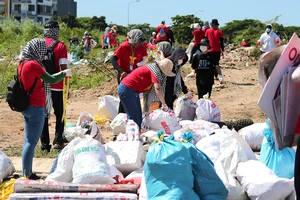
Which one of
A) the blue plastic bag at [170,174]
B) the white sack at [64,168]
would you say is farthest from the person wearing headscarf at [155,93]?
the blue plastic bag at [170,174]

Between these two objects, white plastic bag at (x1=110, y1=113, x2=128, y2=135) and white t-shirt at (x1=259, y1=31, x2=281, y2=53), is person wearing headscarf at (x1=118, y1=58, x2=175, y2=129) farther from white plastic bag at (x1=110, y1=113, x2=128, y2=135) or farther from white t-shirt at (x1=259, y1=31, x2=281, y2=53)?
white t-shirt at (x1=259, y1=31, x2=281, y2=53)

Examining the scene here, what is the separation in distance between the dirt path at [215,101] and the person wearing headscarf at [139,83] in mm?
1266

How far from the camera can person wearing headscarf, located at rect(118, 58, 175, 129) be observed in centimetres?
604

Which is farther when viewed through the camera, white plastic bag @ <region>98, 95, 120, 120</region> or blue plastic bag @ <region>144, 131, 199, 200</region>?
white plastic bag @ <region>98, 95, 120, 120</region>

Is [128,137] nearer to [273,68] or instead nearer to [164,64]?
[164,64]

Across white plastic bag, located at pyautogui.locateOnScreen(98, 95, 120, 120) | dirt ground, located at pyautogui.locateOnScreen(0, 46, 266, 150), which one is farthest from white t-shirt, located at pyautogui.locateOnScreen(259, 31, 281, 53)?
white plastic bag, located at pyautogui.locateOnScreen(98, 95, 120, 120)

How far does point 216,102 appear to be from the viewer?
11.0m

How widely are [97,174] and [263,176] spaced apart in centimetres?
132

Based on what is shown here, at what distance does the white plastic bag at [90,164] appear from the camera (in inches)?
166

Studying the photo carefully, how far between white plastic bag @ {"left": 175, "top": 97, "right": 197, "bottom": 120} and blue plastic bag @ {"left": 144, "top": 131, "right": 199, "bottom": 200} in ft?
11.4

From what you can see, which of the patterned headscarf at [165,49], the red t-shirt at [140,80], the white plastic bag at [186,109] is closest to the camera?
the red t-shirt at [140,80]

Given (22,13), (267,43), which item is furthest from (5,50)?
(22,13)

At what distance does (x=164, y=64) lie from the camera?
6.03 metres

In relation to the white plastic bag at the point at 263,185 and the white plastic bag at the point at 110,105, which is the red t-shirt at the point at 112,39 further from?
the white plastic bag at the point at 263,185
